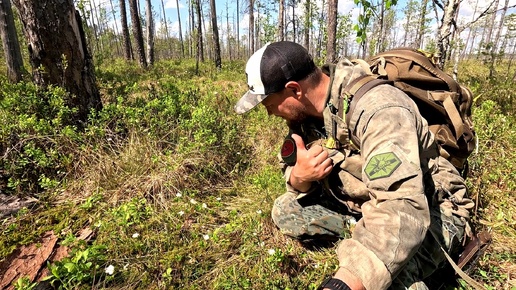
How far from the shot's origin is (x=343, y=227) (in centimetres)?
219

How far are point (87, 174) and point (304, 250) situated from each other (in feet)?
7.41

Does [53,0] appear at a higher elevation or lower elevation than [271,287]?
higher

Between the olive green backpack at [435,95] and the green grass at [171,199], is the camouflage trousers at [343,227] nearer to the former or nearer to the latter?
the green grass at [171,199]

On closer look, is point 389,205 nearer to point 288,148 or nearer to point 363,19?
point 288,148

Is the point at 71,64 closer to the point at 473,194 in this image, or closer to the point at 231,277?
the point at 231,277

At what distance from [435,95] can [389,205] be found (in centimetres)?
86

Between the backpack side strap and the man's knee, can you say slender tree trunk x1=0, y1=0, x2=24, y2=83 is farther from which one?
the backpack side strap

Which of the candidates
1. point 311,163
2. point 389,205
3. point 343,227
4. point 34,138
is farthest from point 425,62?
point 34,138

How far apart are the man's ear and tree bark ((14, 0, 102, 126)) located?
8.80 ft

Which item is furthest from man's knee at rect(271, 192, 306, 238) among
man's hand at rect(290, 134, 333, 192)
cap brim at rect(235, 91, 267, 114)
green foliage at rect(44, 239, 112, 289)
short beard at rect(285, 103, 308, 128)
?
green foliage at rect(44, 239, 112, 289)

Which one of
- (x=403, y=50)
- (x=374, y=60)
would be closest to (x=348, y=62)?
(x=374, y=60)

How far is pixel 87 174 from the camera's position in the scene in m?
2.97

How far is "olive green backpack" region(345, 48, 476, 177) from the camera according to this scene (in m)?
1.70

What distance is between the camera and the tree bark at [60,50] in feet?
10.3
